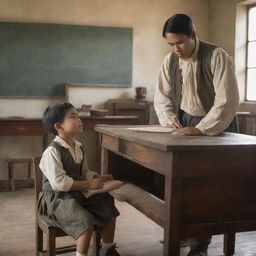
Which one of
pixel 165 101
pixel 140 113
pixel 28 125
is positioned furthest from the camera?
pixel 140 113

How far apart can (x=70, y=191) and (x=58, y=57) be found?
344cm

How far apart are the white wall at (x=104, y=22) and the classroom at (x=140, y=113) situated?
0.04ft

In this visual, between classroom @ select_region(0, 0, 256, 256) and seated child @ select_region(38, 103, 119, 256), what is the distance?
0.04 m

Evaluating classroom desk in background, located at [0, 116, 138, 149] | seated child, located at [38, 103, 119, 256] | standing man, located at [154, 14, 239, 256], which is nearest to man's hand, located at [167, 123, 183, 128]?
standing man, located at [154, 14, 239, 256]

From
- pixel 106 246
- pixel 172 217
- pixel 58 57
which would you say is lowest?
pixel 106 246

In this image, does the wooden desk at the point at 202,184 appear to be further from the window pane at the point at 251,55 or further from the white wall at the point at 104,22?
the window pane at the point at 251,55

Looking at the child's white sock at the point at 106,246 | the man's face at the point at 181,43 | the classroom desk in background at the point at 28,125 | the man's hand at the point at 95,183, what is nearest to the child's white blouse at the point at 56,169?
the man's hand at the point at 95,183

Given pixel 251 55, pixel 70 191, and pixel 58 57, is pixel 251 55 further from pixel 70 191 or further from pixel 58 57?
pixel 70 191

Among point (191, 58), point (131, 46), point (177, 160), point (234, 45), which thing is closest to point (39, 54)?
point (131, 46)

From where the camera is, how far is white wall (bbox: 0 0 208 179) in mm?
5371

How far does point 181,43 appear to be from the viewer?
2459 millimetres

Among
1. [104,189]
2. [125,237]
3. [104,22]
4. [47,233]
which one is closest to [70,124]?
[104,189]

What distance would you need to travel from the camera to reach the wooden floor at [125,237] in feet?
10.2

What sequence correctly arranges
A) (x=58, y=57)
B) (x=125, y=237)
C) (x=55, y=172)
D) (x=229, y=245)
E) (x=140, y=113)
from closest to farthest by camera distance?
1. (x=55, y=172)
2. (x=229, y=245)
3. (x=125, y=237)
4. (x=58, y=57)
5. (x=140, y=113)
